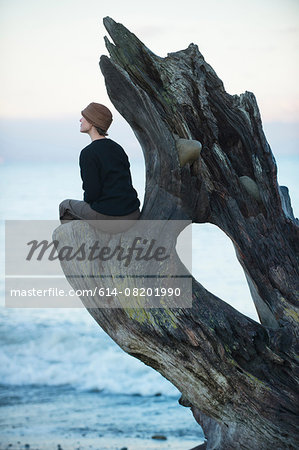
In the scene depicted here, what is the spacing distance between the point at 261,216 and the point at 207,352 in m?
1.54

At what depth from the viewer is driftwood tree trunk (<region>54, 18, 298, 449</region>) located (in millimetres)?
5066

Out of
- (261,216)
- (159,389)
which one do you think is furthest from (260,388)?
(159,389)

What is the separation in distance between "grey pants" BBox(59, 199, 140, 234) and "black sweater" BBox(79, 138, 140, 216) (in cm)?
4

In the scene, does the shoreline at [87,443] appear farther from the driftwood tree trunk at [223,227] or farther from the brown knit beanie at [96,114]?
the brown knit beanie at [96,114]

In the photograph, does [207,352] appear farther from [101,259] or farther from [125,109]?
[125,109]

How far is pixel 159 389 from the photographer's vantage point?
12.5 metres

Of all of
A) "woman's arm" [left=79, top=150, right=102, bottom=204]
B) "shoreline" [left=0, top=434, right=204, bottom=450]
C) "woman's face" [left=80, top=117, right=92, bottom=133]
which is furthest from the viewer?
"shoreline" [left=0, top=434, right=204, bottom=450]

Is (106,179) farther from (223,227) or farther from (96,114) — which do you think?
(223,227)

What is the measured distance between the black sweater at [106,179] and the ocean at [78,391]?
613 cm

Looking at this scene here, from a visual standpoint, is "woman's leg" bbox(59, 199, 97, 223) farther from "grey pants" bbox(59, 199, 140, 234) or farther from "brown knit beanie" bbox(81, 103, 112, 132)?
"brown knit beanie" bbox(81, 103, 112, 132)

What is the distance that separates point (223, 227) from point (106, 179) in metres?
1.30

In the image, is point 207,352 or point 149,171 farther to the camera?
point 149,171

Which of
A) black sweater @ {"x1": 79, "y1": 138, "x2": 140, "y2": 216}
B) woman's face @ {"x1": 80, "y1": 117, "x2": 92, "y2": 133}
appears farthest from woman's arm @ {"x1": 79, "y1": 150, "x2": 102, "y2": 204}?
woman's face @ {"x1": 80, "y1": 117, "x2": 92, "y2": 133}

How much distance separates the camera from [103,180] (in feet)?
16.8
